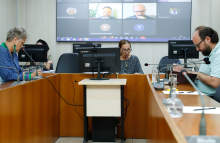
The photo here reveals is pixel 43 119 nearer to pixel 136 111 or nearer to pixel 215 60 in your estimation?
pixel 136 111

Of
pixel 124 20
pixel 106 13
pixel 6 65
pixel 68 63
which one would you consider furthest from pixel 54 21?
pixel 6 65

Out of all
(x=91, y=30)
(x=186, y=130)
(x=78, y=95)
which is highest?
(x=91, y=30)

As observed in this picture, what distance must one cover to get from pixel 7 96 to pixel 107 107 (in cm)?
115

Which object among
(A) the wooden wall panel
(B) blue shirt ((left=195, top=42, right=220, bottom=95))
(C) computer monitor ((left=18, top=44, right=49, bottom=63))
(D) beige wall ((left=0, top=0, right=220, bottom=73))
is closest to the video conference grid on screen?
(D) beige wall ((left=0, top=0, right=220, bottom=73))

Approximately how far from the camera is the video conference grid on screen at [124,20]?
4.51 meters

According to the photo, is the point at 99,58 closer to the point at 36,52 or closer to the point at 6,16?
the point at 36,52

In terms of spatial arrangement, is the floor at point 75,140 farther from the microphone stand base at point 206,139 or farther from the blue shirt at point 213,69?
the microphone stand base at point 206,139

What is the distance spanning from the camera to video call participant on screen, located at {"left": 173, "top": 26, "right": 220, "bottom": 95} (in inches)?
79.4

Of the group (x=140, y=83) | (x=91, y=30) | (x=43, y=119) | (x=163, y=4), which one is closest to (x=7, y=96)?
(x=43, y=119)

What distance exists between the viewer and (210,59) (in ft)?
7.12

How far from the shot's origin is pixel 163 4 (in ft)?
14.8

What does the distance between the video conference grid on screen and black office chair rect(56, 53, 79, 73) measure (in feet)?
4.63

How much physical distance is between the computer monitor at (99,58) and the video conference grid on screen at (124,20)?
2206 mm

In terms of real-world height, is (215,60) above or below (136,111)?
above
